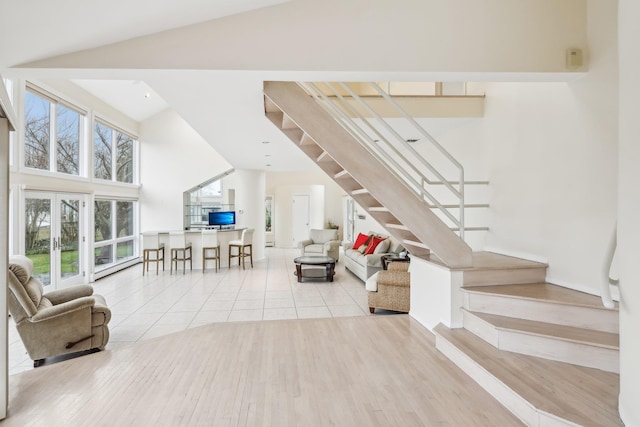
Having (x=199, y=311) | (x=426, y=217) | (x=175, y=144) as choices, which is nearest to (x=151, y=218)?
(x=175, y=144)

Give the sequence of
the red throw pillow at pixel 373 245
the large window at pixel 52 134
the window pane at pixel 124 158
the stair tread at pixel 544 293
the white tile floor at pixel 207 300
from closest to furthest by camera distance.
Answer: the stair tread at pixel 544 293
the white tile floor at pixel 207 300
the large window at pixel 52 134
the red throw pillow at pixel 373 245
the window pane at pixel 124 158

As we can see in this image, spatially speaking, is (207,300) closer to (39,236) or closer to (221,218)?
(39,236)

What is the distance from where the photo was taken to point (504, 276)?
3.64 metres

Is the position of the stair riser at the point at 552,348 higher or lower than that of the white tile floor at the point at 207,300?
higher

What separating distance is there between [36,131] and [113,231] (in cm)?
360

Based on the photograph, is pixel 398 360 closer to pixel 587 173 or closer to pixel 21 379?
pixel 587 173

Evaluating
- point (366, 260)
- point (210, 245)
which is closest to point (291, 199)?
point (210, 245)

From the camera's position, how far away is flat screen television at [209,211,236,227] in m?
10.9

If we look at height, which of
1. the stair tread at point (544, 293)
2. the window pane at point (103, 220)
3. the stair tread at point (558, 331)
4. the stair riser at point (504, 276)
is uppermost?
the window pane at point (103, 220)

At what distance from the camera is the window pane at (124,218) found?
32.1ft

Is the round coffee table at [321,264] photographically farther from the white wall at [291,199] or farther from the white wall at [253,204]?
the white wall at [291,199]

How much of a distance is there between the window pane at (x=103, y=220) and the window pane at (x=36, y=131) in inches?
89.4

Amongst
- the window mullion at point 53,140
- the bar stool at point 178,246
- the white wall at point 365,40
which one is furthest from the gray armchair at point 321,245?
the white wall at point 365,40

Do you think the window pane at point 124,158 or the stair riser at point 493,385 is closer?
the stair riser at point 493,385
